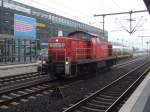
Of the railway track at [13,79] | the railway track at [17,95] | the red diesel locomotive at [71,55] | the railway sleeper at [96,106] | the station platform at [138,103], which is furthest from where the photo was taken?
the red diesel locomotive at [71,55]

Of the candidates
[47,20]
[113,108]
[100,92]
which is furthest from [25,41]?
[47,20]

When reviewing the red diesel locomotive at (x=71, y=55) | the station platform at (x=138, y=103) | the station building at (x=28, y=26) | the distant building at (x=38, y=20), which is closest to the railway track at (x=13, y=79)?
the red diesel locomotive at (x=71, y=55)

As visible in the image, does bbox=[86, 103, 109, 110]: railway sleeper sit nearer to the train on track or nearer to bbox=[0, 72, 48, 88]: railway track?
the train on track

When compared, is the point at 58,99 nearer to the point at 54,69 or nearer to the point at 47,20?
the point at 54,69

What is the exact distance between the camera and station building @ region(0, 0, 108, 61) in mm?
32875

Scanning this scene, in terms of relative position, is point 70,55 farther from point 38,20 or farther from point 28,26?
point 38,20

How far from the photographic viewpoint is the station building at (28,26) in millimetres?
32875

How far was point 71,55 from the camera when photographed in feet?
58.6

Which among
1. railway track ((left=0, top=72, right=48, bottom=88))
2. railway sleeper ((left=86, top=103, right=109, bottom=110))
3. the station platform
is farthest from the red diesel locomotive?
railway sleeper ((left=86, top=103, right=109, bottom=110))

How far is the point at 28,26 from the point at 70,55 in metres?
28.9

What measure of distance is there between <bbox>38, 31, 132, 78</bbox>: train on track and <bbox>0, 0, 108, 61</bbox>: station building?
4717 mm

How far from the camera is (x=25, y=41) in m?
36.4

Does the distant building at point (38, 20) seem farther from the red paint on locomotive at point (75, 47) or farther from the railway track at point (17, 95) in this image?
the railway track at point (17, 95)

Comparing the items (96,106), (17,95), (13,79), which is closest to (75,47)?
(13,79)
